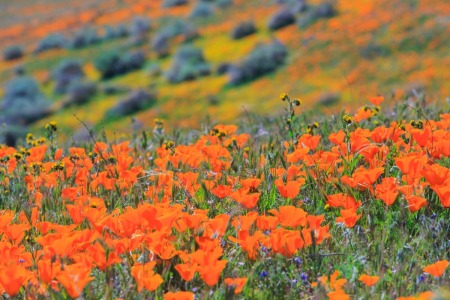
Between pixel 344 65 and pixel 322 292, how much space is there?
2358 centimetres

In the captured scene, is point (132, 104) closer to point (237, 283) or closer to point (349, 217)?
point (349, 217)

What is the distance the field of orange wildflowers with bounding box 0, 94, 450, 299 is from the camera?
2.02 m

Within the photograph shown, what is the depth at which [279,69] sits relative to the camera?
87.1 feet

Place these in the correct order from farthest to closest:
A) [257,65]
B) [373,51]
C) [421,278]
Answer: [257,65] < [373,51] < [421,278]

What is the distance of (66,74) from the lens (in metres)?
33.0

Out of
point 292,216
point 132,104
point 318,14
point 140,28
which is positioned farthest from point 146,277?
point 140,28

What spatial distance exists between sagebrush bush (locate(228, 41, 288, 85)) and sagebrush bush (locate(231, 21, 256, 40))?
5238 millimetres

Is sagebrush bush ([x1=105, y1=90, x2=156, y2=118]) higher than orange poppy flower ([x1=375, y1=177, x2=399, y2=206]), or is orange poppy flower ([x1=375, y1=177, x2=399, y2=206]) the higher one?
orange poppy flower ([x1=375, y1=177, x2=399, y2=206])

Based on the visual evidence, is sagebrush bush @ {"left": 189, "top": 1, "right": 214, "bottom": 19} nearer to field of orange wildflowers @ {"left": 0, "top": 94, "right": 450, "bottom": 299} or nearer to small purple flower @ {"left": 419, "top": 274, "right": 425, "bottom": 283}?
field of orange wildflowers @ {"left": 0, "top": 94, "right": 450, "bottom": 299}

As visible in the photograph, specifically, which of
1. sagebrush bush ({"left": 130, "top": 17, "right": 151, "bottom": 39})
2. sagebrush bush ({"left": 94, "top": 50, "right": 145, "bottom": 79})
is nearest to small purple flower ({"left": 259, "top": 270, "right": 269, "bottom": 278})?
sagebrush bush ({"left": 94, "top": 50, "right": 145, "bottom": 79})

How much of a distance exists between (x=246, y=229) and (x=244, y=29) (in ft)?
100

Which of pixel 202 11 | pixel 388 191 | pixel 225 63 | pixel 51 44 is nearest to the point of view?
pixel 388 191

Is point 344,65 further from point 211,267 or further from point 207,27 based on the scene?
point 211,267

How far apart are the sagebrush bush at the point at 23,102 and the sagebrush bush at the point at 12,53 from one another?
700 cm
